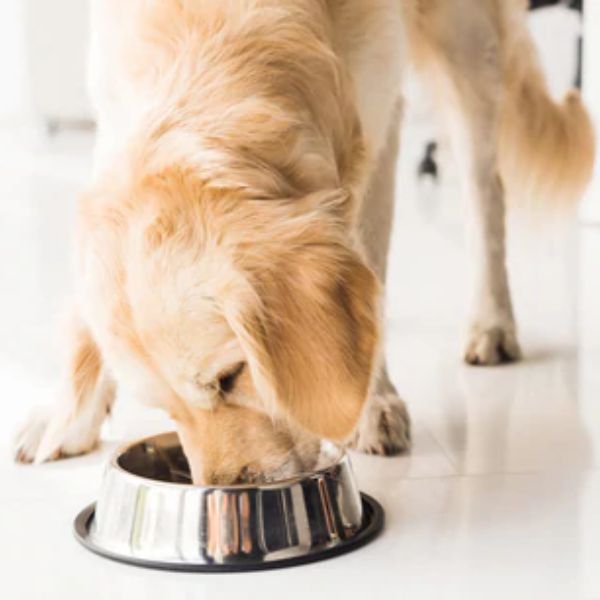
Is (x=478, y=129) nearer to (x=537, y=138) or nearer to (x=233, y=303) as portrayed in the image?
(x=537, y=138)

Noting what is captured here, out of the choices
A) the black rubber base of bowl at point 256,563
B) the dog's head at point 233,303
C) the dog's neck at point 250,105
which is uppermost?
the dog's neck at point 250,105

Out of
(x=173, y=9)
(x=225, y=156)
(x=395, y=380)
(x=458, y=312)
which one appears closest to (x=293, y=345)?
(x=225, y=156)

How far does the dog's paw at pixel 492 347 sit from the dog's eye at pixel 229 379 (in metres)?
1.14

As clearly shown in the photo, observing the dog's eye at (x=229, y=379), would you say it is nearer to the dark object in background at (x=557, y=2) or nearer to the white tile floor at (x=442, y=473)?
the white tile floor at (x=442, y=473)

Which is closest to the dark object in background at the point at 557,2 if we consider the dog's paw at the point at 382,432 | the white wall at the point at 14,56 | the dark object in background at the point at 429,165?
the dark object in background at the point at 429,165

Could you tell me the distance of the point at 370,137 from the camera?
6.44ft

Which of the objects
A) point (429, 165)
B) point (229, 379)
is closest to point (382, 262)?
point (229, 379)

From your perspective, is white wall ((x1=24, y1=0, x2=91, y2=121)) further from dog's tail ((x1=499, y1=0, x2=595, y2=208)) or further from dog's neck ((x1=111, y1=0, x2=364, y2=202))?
dog's neck ((x1=111, y1=0, x2=364, y2=202))

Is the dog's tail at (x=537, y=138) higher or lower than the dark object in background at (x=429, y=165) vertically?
higher

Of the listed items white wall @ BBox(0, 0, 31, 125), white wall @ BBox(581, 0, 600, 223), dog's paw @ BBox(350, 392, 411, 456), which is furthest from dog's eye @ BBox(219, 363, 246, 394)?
white wall @ BBox(0, 0, 31, 125)

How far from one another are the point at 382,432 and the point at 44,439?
542mm

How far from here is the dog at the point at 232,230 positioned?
1.40 m

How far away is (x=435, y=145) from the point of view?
17.4 ft

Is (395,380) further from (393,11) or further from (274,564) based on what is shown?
(274,564)
